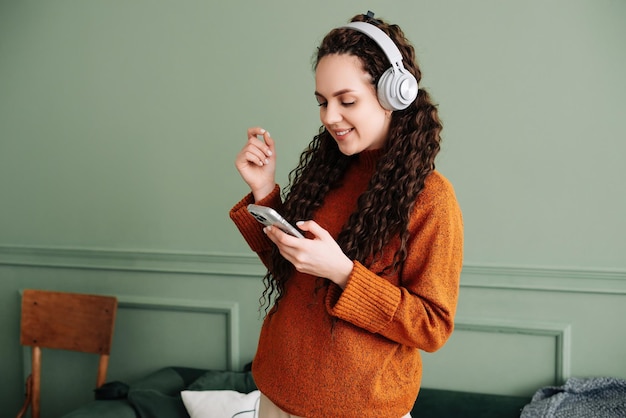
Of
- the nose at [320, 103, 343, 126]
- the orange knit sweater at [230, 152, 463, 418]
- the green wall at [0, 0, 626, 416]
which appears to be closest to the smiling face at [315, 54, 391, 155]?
the nose at [320, 103, 343, 126]

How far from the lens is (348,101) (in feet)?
3.84

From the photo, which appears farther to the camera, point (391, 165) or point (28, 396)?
point (28, 396)

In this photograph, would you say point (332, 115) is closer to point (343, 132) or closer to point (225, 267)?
point (343, 132)

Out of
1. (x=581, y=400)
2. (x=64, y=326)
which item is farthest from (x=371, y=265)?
(x=64, y=326)

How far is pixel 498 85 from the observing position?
7.38ft

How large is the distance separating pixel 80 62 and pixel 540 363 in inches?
90.4

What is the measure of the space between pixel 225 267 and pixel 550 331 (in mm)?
1302

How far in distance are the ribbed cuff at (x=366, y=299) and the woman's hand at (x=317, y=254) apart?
0.02m

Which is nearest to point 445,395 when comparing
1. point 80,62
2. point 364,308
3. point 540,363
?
point 540,363

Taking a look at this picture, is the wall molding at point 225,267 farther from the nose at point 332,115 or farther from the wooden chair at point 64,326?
the nose at point 332,115

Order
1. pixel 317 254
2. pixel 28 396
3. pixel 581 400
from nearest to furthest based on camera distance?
1. pixel 317 254
2. pixel 581 400
3. pixel 28 396

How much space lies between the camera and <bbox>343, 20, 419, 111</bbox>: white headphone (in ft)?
3.76

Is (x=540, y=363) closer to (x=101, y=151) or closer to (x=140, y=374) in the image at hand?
(x=140, y=374)

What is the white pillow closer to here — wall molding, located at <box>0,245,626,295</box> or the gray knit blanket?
wall molding, located at <box>0,245,626,295</box>
